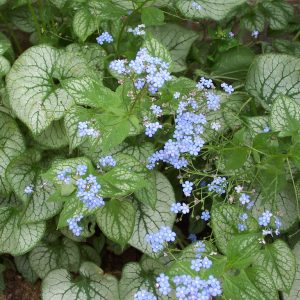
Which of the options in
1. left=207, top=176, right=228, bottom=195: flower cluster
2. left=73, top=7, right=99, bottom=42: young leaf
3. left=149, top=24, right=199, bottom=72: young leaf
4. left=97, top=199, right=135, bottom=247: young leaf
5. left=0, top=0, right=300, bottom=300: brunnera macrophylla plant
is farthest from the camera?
left=149, top=24, right=199, bottom=72: young leaf

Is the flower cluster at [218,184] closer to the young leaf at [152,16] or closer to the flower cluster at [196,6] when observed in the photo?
the young leaf at [152,16]

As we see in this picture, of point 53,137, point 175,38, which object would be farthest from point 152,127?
point 175,38

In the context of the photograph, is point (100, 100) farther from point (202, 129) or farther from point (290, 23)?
point (290, 23)

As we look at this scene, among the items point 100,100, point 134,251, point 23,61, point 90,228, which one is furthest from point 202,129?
point 134,251

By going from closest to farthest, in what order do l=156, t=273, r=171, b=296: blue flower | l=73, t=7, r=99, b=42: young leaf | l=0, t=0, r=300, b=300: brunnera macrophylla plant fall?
l=156, t=273, r=171, b=296: blue flower, l=0, t=0, r=300, b=300: brunnera macrophylla plant, l=73, t=7, r=99, b=42: young leaf

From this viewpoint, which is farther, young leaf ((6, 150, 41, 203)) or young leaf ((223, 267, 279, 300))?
young leaf ((6, 150, 41, 203))

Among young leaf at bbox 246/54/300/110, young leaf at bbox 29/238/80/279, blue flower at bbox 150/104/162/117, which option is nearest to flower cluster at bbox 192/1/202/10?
young leaf at bbox 246/54/300/110

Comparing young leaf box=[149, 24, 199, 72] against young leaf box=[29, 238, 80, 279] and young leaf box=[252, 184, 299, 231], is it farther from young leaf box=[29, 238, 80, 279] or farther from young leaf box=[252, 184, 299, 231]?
young leaf box=[29, 238, 80, 279]

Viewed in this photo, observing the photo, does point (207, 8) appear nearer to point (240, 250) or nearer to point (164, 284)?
point (240, 250)
